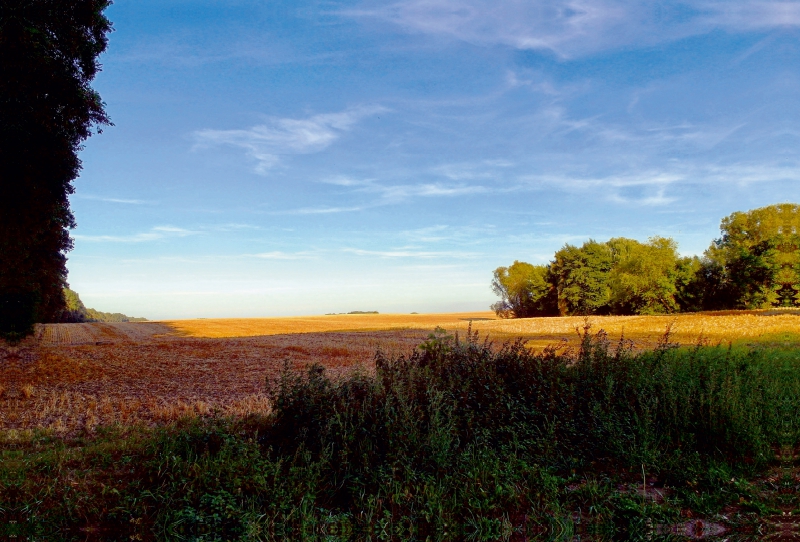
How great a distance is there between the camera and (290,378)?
6.66 metres

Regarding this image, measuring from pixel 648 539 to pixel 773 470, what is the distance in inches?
118

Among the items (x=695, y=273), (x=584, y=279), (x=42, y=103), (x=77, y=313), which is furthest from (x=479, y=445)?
(x=77, y=313)

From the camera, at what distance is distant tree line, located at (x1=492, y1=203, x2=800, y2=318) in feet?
180

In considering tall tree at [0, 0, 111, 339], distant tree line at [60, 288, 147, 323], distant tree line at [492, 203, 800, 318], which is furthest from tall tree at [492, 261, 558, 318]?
tall tree at [0, 0, 111, 339]

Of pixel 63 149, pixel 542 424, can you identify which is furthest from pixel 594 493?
pixel 63 149

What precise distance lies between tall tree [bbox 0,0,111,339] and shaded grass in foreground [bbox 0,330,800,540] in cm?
645

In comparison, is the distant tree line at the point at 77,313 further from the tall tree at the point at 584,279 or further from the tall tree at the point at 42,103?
the tall tree at the point at 584,279

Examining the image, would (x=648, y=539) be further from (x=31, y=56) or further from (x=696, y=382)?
(x=31, y=56)

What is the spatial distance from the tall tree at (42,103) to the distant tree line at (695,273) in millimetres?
60648

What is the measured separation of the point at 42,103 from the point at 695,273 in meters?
67.1

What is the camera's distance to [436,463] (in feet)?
17.7

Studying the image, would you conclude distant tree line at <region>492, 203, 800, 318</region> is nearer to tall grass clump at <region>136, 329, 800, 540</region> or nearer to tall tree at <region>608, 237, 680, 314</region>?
tall tree at <region>608, 237, 680, 314</region>

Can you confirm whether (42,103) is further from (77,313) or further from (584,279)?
(77,313)

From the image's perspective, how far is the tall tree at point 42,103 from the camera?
864 centimetres
